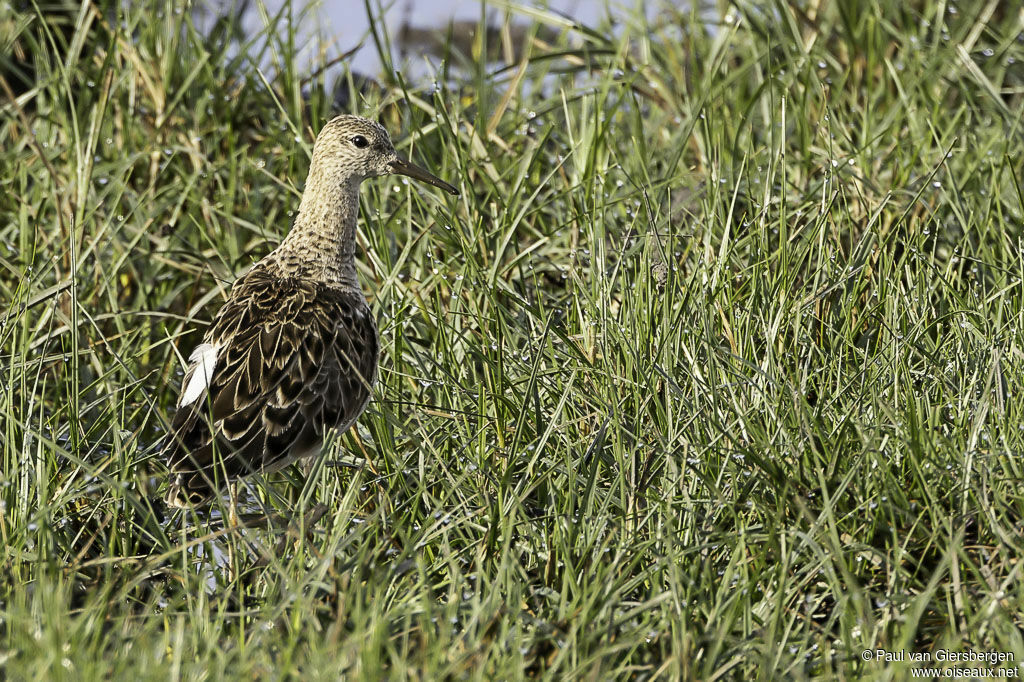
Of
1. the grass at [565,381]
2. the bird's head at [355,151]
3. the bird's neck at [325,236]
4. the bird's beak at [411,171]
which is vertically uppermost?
the bird's head at [355,151]

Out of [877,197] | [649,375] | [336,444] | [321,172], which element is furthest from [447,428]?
[877,197]

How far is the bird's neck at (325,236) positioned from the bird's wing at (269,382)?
0.17 meters

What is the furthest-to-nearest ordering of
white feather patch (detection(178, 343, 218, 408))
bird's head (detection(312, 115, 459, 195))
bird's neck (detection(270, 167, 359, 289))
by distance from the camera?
bird's head (detection(312, 115, 459, 195))
bird's neck (detection(270, 167, 359, 289))
white feather patch (detection(178, 343, 218, 408))

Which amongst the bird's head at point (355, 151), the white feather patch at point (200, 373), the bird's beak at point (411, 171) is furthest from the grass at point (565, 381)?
the bird's head at point (355, 151)

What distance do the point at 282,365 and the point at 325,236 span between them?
681 mm

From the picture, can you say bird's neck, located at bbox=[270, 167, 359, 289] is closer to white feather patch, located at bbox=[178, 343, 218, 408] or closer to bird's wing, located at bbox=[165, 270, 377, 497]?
bird's wing, located at bbox=[165, 270, 377, 497]

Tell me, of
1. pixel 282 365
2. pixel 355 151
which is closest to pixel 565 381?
pixel 282 365

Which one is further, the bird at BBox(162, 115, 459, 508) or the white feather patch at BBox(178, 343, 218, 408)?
the white feather patch at BBox(178, 343, 218, 408)

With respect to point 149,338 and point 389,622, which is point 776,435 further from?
point 149,338

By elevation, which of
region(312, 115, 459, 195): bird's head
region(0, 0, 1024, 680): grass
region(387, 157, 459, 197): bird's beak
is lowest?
region(0, 0, 1024, 680): grass

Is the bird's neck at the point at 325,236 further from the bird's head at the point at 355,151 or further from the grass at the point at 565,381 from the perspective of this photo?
the grass at the point at 565,381

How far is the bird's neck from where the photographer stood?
481 centimetres

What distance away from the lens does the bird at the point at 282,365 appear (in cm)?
425

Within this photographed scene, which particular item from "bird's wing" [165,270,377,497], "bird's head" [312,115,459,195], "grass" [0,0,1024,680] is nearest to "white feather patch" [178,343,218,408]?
"bird's wing" [165,270,377,497]
